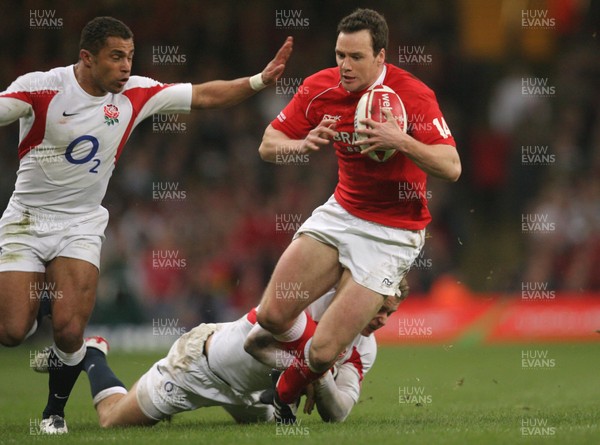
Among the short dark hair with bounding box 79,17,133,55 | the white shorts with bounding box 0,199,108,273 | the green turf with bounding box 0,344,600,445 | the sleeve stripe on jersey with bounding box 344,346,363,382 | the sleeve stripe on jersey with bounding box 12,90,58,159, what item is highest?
the short dark hair with bounding box 79,17,133,55

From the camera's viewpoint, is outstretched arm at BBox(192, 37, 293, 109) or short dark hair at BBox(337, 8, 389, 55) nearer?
short dark hair at BBox(337, 8, 389, 55)

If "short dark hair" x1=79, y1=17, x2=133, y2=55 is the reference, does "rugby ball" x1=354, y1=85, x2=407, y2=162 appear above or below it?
below

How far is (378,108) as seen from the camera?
6.68 m

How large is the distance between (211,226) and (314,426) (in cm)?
899

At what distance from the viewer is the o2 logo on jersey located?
7254 mm

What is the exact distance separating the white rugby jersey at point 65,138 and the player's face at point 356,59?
1.62 m

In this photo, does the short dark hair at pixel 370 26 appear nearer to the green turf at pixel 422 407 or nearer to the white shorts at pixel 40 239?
the white shorts at pixel 40 239

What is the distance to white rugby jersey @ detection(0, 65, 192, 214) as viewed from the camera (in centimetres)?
716

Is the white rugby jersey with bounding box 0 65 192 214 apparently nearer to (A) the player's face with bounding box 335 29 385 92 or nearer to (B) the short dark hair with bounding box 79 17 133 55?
(B) the short dark hair with bounding box 79 17 133 55

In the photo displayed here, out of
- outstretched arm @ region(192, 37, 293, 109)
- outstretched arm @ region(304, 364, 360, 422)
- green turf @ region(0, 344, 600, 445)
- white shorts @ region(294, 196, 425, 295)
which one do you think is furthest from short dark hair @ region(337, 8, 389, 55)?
green turf @ region(0, 344, 600, 445)

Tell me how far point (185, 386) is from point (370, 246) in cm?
156

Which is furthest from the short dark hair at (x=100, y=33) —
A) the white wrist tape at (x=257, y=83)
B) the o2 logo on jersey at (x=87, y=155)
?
the white wrist tape at (x=257, y=83)

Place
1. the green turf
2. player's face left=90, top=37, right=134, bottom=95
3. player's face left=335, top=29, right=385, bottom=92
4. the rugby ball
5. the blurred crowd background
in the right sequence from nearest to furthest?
the green turf → the rugby ball → player's face left=335, top=29, right=385, bottom=92 → player's face left=90, top=37, right=134, bottom=95 → the blurred crowd background

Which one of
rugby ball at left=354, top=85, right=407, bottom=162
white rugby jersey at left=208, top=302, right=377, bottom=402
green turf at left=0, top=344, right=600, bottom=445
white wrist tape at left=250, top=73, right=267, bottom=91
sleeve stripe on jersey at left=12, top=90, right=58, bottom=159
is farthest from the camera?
white wrist tape at left=250, top=73, right=267, bottom=91
